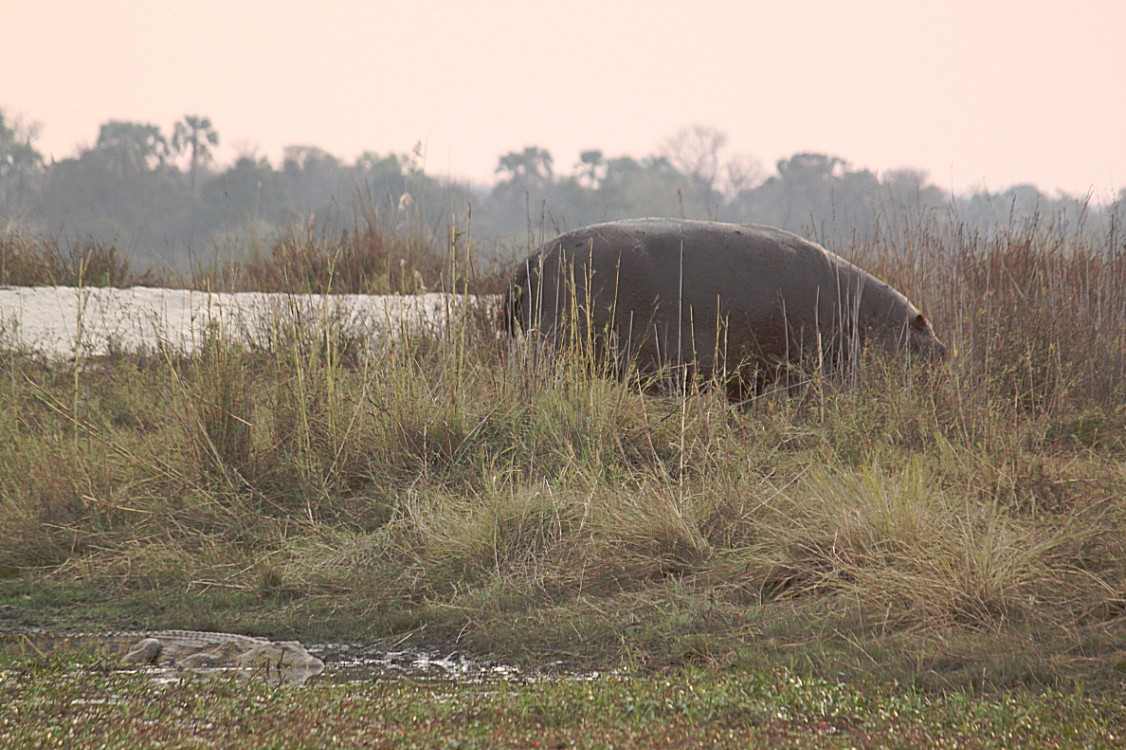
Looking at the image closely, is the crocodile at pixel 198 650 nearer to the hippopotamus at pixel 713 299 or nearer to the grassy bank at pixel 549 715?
the grassy bank at pixel 549 715

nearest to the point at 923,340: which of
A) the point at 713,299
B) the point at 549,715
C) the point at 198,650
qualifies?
the point at 713,299

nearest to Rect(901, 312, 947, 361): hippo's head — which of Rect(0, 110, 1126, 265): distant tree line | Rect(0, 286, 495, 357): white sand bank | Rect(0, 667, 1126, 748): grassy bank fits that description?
Rect(0, 286, 495, 357): white sand bank

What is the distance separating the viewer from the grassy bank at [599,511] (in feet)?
10.7

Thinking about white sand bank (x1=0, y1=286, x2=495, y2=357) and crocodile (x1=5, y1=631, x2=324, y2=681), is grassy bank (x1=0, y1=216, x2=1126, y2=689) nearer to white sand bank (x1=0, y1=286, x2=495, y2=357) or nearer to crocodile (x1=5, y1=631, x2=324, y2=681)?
crocodile (x1=5, y1=631, x2=324, y2=681)

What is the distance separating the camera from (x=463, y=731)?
2.29 meters

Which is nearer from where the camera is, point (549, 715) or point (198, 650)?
point (549, 715)

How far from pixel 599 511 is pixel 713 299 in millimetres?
2372

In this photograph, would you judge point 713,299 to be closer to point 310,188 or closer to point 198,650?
point 198,650

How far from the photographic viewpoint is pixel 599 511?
4.06 meters

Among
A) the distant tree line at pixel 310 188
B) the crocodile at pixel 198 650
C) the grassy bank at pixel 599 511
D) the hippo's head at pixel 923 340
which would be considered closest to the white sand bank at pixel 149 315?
the grassy bank at pixel 599 511

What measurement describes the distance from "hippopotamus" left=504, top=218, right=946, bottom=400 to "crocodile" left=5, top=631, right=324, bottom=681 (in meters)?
2.97

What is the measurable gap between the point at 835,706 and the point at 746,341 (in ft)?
12.2

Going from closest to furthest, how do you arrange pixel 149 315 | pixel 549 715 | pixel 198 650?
pixel 549 715
pixel 198 650
pixel 149 315

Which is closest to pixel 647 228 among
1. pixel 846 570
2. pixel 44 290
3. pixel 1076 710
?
pixel 846 570
